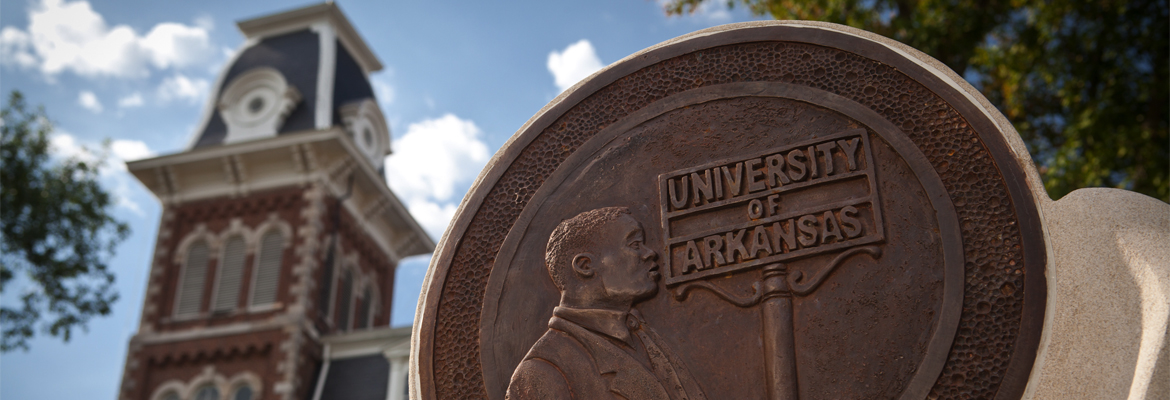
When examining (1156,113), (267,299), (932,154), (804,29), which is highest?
(267,299)

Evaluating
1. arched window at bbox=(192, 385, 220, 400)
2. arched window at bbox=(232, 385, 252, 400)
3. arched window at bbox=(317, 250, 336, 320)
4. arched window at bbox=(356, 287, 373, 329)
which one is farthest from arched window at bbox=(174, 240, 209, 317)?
arched window at bbox=(356, 287, 373, 329)

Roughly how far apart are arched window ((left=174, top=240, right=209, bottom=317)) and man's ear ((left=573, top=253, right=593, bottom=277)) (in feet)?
71.4

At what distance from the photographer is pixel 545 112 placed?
4266 millimetres

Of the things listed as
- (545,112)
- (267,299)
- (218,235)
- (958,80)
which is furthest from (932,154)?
(218,235)

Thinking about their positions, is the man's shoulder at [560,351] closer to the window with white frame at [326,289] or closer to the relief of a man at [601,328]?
the relief of a man at [601,328]

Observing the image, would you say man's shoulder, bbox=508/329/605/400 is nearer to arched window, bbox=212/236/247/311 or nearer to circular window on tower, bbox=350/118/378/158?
arched window, bbox=212/236/247/311

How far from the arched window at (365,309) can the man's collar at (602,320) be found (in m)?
23.3

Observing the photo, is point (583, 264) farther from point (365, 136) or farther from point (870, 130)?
point (365, 136)

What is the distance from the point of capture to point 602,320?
368cm

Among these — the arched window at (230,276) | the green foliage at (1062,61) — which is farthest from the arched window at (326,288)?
the green foliage at (1062,61)

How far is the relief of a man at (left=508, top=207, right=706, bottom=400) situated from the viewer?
354 cm

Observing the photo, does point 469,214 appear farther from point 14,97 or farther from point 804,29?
point 14,97

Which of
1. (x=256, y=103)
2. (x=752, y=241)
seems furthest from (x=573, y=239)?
(x=256, y=103)

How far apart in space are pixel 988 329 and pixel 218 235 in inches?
928
